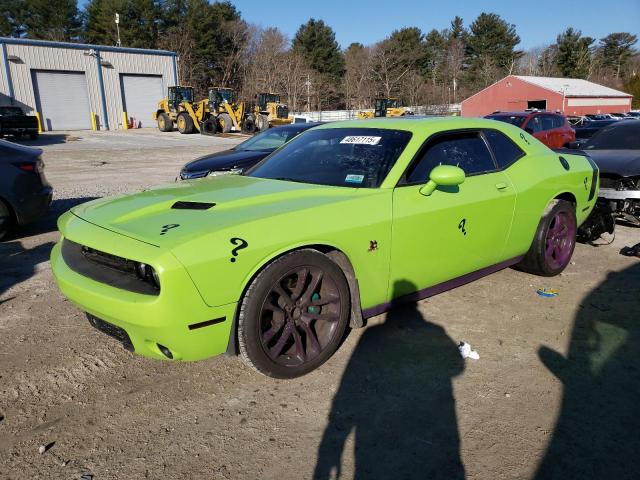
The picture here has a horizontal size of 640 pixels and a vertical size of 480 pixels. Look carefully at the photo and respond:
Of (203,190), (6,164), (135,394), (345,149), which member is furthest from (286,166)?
(6,164)

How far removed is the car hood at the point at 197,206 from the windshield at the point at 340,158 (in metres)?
0.17

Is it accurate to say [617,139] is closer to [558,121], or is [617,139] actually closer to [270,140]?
[270,140]

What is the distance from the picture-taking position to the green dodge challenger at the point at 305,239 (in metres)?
2.57

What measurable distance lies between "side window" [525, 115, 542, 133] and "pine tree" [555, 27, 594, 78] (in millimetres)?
70123

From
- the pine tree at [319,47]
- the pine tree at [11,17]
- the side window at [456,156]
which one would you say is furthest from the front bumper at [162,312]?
the pine tree at [319,47]

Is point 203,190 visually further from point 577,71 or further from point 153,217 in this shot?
point 577,71

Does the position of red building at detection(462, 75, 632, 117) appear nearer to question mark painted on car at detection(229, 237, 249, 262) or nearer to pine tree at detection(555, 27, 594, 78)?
pine tree at detection(555, 27, 594, 78)

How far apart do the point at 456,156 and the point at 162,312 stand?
2508 millimetres

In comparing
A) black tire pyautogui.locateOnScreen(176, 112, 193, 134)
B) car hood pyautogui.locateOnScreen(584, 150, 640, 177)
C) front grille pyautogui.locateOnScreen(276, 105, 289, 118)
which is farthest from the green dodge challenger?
black tire pyautogui.locateOnScreen(176, 112, 193, 134)

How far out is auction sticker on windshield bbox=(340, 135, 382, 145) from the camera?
3703 millimetres

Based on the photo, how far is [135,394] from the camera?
2922mm

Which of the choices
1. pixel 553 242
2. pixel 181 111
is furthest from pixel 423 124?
pixel 181 111

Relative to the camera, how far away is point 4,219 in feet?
19.5

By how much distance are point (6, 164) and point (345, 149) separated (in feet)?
14.6
